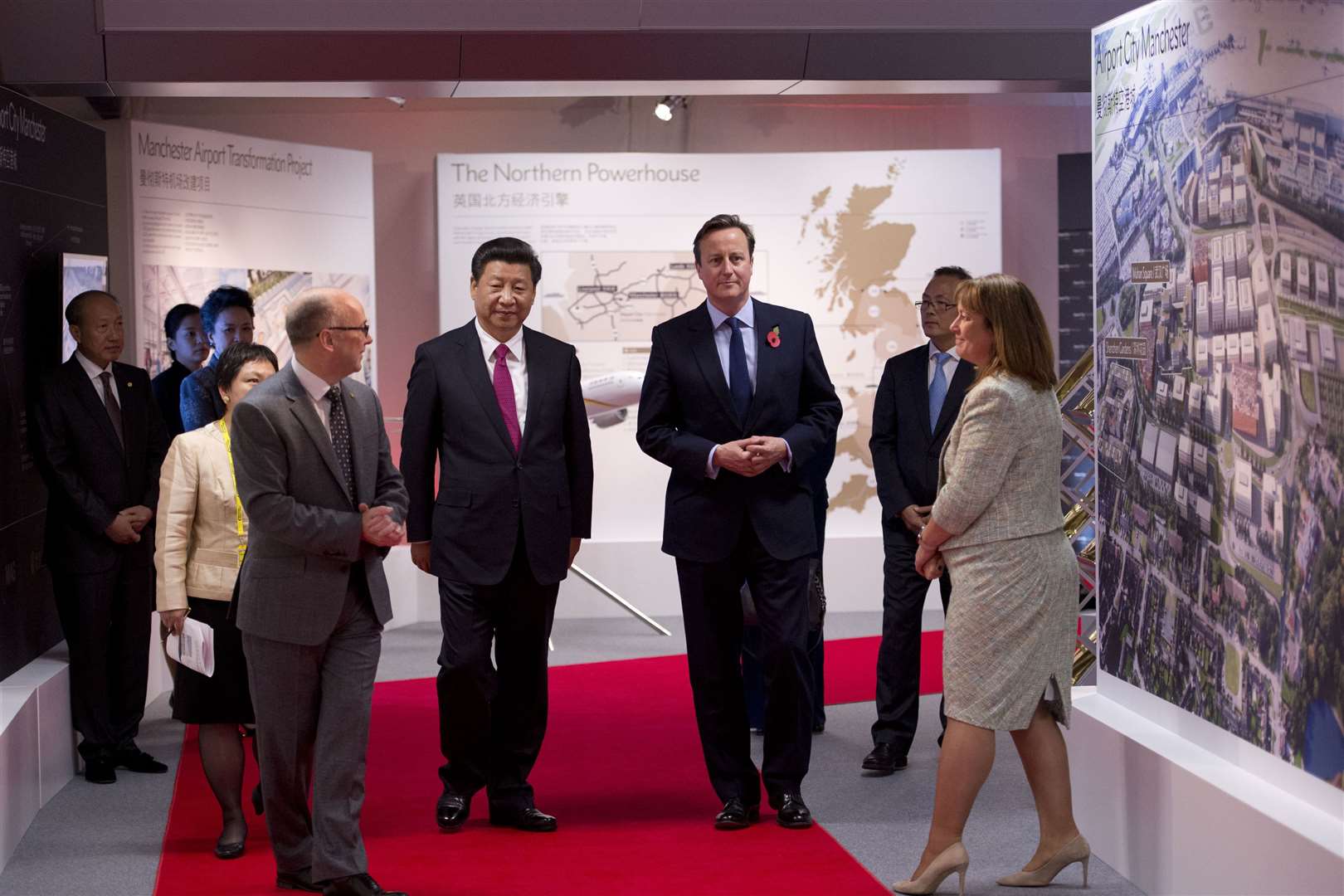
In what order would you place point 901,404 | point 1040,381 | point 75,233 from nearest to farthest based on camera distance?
point 1040,381, point 901,404, point 75,233

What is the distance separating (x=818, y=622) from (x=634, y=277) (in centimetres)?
427

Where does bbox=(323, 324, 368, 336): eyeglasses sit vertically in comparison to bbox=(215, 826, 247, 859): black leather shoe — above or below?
above

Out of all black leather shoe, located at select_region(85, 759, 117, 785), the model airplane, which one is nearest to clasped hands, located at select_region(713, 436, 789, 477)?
black leather shoe, located at select_region(85, 759, 117, 785)

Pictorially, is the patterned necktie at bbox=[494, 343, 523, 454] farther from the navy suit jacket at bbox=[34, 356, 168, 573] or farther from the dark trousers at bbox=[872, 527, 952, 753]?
the navy suit jacket at bbox=[34, 356, 168, 573]

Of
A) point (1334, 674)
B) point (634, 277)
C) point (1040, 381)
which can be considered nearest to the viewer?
point (1334, 674)

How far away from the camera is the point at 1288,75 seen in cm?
319

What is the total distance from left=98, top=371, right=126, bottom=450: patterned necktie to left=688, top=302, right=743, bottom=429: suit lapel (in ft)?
7.43

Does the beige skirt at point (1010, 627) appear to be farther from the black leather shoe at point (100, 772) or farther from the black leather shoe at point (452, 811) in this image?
the black leather shoe at point (100, 772)

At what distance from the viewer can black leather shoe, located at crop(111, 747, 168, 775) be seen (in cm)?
532

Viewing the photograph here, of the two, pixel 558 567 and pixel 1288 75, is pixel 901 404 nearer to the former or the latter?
pixel 558 567

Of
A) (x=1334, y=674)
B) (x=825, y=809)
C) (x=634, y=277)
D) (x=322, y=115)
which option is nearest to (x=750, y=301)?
(x=825, y=809)

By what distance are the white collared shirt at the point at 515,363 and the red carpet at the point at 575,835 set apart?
4.00 feet

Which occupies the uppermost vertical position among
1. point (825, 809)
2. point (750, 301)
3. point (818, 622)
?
point (750, 301)

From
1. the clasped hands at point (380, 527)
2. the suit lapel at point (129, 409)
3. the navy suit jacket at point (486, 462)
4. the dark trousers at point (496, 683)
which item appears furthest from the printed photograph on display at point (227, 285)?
the clasped hands at point (380, 527)
